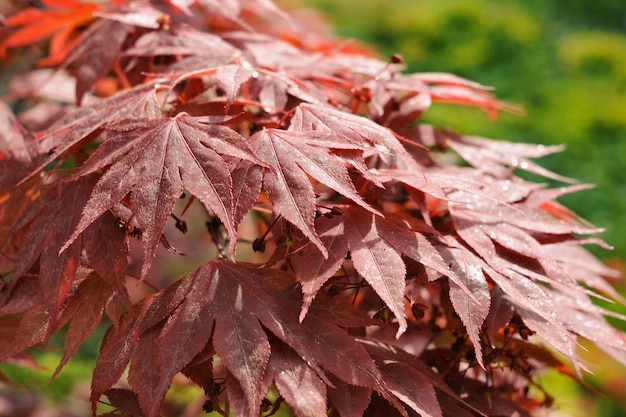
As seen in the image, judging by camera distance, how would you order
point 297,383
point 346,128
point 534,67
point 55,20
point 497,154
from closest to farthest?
point 297,383 → point 346,128 → point 497,154 → point 55,20 → point 534,67

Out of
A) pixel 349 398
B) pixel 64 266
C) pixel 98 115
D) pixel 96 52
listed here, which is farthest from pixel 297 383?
pixel 96 52

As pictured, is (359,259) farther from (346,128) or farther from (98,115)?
(98,115)

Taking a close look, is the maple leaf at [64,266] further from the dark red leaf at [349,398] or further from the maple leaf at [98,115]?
the dark red leaf at [349,398]

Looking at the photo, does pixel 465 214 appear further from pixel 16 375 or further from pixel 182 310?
pixel 16 375

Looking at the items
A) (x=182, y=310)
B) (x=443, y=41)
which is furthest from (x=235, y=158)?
(x=443, y=41)

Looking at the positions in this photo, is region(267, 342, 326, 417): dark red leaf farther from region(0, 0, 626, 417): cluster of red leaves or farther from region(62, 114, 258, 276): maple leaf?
region(62, 114, 258, 276): maple leaf
